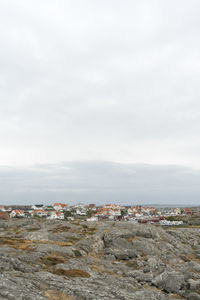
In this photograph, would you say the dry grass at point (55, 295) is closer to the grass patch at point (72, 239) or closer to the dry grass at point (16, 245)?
the dry grass at point (16, 245)

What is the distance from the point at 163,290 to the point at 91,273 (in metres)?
10.2

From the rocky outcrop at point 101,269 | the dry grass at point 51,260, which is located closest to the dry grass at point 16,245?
the rocky outcrop at point 101,269

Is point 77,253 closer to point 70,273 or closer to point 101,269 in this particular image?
point 101,269

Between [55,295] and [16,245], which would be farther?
[16,245]

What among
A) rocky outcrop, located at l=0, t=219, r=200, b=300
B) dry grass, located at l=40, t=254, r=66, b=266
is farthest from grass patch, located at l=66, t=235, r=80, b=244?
dry grass, located at l=40, t=254, r=66, b=266

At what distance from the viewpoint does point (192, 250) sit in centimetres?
6375

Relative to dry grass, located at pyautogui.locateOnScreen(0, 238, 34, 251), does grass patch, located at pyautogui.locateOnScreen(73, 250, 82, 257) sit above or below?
below

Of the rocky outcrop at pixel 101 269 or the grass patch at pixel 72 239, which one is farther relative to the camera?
the grass patch at pixel 72 239

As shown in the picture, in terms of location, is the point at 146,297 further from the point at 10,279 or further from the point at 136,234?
the point at 136,234

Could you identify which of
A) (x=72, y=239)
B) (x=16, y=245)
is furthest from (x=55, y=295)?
(x=72, y=239)

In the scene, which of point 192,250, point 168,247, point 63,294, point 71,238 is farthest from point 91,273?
point 192,250

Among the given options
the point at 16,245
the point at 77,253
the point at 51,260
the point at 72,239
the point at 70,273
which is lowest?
the point at 72,239

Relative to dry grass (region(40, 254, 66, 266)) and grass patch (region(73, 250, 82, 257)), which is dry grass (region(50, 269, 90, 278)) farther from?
grass patch (region(73, 250, 82, 257))

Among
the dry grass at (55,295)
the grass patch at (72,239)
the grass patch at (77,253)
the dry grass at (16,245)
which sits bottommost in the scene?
the grass patch at (72,239)
